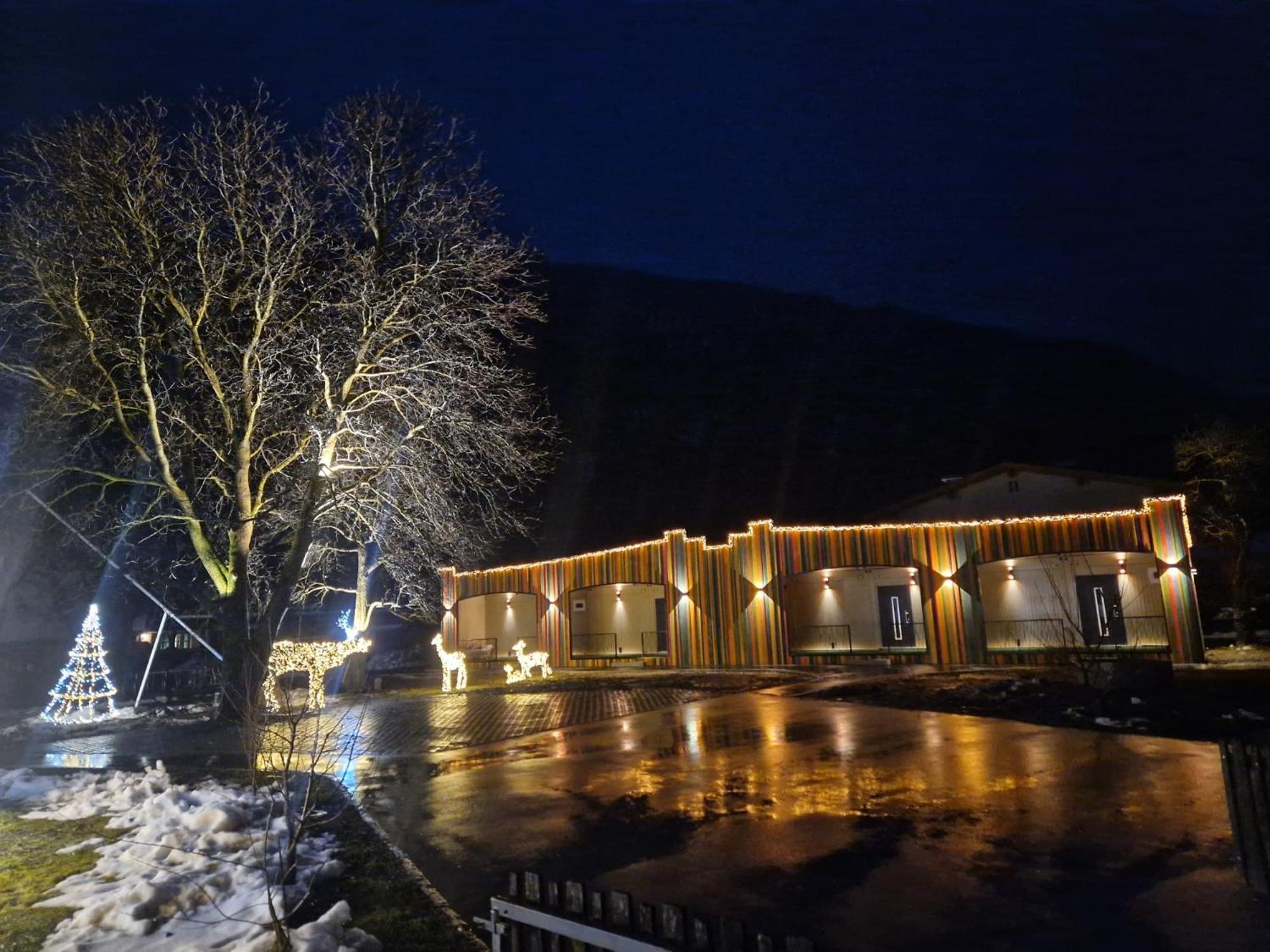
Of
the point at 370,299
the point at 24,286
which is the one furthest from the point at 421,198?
the point at 24,286

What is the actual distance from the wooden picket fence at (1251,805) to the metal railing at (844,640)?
19.9m

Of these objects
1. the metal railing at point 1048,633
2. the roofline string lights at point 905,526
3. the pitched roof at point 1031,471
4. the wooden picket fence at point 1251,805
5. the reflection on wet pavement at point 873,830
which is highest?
the pitched roof at point 1031,471

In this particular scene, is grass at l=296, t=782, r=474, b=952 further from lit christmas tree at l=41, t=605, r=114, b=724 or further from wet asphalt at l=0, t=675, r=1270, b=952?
lit christmas tree at l=41, t=605, r=114, b=724

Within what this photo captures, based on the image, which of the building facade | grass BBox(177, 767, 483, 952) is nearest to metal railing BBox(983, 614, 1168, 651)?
the building facade

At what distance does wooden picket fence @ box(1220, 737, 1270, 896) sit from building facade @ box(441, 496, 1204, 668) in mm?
14665

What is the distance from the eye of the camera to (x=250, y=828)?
6867mm

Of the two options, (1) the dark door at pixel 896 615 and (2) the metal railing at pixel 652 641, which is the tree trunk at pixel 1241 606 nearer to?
(1) the dark door at pixel 896 615

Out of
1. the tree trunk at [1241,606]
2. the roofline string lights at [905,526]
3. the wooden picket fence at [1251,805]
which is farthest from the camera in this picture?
the tree trunk at [1241,606]

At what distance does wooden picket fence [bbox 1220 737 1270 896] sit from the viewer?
194 inches

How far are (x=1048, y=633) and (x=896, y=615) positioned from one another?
4603 millimetres

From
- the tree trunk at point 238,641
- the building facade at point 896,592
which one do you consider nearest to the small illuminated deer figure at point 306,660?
the tree trunk at point 238,641

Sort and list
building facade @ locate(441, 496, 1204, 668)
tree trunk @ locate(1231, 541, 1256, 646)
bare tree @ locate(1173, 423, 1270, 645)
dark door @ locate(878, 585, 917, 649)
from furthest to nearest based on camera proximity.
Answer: dark door @ locate(878, 585, 917, 649) → bare tree @ locate(1173, 423, 1270, 645) → tree trunk @ locate(1231, 541, 1256, 646) → building facade @ locate(441, 496, 1204, 668)

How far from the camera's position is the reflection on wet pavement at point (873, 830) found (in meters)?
4.77

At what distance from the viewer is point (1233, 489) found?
24.7 meters
